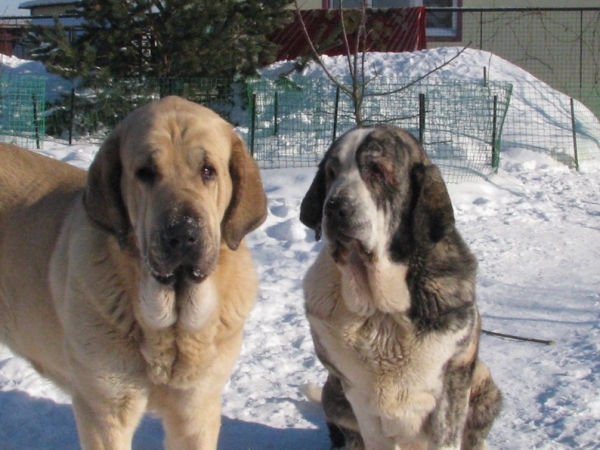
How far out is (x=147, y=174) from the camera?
8.93 feet

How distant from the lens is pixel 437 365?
327 cm

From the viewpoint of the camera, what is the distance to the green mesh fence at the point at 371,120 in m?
11.5

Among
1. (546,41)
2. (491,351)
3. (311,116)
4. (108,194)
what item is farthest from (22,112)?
(546,41)

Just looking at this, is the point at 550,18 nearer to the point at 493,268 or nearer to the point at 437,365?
the point at 493,268

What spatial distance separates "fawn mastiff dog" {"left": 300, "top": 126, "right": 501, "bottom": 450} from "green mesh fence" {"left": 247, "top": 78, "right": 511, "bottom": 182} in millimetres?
7815

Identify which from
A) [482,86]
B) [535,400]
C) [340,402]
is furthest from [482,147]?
[340,402]

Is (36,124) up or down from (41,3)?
down

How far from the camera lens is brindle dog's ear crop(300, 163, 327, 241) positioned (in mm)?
3572

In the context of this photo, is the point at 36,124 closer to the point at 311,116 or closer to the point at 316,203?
the point at 311,116

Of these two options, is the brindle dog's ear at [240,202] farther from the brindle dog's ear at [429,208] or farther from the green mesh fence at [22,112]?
the green mesh fence at [22,112]

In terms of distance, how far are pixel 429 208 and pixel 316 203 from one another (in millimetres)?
571

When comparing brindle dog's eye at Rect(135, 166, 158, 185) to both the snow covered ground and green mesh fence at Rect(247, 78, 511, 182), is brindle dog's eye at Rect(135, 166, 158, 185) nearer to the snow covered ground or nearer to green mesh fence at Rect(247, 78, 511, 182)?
the snow covered ground

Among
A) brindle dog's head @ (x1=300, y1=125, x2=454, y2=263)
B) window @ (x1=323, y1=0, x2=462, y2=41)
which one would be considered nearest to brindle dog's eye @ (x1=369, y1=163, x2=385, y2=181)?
brindle dog's head @ (x1=300, y1=125, x2=454, y2=263)

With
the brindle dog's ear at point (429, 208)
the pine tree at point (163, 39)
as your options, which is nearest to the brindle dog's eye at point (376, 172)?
the brindle dog's ear at point (429, 208)
